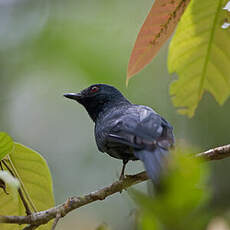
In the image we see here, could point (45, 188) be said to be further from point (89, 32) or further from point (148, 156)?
point (89, 32)

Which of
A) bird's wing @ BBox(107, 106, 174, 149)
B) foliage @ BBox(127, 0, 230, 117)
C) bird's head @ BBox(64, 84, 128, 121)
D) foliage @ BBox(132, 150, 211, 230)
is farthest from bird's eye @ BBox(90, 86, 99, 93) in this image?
foliage @ BBox(132, 150, 211, 230)

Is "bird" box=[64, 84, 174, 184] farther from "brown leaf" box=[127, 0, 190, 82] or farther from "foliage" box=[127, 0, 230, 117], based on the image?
"brown leaf" box=[127, 0, 190, 82]

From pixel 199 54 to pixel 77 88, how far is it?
16.9 ft

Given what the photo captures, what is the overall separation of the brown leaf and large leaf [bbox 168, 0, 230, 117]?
5.7 inches

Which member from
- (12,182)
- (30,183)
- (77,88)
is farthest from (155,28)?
(77,88)

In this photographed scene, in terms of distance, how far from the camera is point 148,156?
2.54 m

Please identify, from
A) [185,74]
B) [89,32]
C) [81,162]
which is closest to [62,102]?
[81,162]

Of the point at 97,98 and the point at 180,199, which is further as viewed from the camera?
the point at 97,98

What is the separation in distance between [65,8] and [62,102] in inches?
113

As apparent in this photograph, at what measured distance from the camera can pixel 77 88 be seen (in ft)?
25.8

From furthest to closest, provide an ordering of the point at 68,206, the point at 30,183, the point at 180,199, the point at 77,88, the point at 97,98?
the point at 77,88 → the point at 97,98 → the point at 30,183 → the point at 68,206 → the point at 180,199

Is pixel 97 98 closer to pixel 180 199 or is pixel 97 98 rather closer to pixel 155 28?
pixel 155 28

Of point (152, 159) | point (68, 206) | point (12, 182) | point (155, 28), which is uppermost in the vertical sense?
point (155, 28)

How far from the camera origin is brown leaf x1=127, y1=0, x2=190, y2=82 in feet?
7.99
